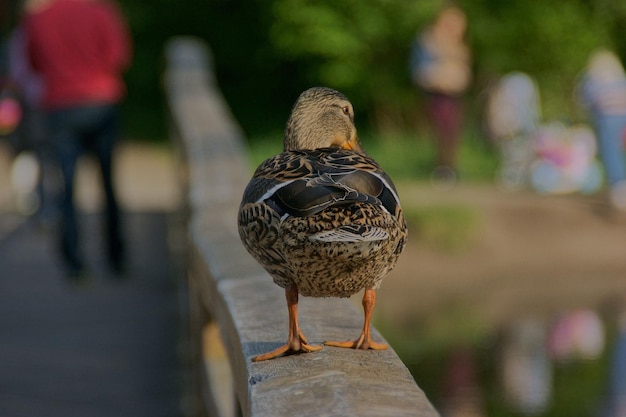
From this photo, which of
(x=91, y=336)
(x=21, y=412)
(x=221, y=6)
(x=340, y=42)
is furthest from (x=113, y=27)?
(x=221, y=6)

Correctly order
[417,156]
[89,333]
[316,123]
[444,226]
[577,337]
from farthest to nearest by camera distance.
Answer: [417,156], [444,226], [577,337], [89,333], [316,123]

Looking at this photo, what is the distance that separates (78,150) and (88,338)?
5.12ft

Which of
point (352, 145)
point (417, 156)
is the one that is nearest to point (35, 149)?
point (417, 156)

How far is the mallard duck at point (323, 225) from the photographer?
304 centimetres

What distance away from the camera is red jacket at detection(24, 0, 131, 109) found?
8.79 metres

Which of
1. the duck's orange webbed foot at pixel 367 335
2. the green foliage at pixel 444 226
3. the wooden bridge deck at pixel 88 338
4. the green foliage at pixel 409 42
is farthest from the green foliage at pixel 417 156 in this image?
the duck's orange webbed foot at pixel 367 335

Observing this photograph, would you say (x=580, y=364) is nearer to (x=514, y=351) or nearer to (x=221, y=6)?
(x=514, y=351)

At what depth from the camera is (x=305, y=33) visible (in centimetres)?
1956

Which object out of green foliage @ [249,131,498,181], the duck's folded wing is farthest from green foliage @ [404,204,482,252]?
the duck's folded wing

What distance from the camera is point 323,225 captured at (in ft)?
9.99

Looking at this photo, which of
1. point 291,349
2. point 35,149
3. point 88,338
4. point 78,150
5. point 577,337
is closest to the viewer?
point 291,349

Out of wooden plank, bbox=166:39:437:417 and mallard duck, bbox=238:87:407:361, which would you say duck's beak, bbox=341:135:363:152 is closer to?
mallard duck, bbox=238:87:407:361

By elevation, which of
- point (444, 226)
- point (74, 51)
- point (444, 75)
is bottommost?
point (444, 226)

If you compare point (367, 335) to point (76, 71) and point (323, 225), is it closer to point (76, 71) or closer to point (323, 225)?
point (323, 225)
